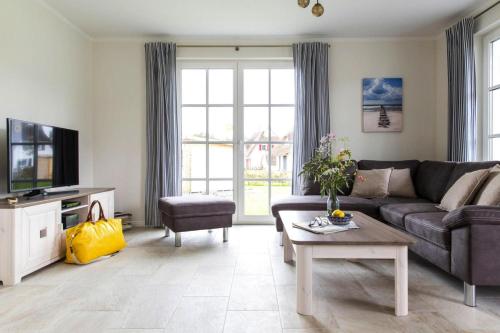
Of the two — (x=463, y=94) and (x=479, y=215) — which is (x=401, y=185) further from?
(x=479, y=215)

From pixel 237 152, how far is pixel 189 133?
744 millimetres

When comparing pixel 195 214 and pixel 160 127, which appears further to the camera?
pixel 160 127

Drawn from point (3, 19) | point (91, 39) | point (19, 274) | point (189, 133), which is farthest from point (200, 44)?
point (19, 274)

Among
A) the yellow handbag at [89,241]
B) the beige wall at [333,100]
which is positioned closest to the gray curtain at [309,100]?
the beige wall at [333,100]

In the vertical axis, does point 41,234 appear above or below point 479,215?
below

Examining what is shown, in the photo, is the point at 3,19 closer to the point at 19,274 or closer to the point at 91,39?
the point at 91,39

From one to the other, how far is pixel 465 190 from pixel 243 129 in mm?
2721

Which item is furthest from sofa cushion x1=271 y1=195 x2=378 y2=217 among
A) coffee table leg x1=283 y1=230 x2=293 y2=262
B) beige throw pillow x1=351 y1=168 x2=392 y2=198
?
coffee table leg x1=283 y1=230 x2=293 y2=262

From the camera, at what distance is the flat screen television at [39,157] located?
8.63 feet

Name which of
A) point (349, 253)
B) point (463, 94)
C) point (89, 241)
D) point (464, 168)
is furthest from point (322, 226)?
point (463, 94)

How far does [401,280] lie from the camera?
1.82m

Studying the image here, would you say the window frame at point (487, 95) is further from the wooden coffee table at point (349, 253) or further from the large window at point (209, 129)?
the large window at point (209, 129)

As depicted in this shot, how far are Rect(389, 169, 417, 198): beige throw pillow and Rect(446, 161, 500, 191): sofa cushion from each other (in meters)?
0.46

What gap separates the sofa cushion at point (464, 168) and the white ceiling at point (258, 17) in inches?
70.6
